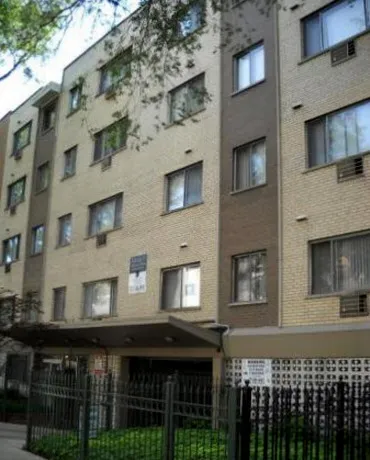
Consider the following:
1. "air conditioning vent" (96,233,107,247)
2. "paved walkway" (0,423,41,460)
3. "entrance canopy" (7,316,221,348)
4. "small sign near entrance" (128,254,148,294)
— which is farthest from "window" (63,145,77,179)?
"paved walkway" (0,423,41,460)

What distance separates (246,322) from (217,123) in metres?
5.82

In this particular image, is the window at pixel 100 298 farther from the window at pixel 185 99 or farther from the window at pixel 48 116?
the window at pixel 48 116

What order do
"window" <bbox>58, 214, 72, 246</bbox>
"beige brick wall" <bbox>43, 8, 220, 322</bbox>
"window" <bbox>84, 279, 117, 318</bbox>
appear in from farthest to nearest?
1. "window" <bbox>58, 214, 72, 246</bbox>
2. "window" <bbox>84, 279, 117, 318</bbox>
3. "beige brick wall" <bbox>43, 8, 220, 322</bbox>

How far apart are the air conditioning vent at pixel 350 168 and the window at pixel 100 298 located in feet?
32.0

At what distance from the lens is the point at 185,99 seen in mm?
20891

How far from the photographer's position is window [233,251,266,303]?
54.1 ft

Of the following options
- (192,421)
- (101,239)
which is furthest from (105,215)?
(192,421)

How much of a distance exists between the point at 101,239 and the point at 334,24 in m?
10.9

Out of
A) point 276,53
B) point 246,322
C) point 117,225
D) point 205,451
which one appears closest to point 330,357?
point 246,322

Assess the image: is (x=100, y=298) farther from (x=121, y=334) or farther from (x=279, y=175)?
(x=279, y=175)

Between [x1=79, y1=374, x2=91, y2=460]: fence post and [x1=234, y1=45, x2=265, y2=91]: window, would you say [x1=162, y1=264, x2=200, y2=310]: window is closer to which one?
[x1=234, y1=45, x2=265, y2=91]: window

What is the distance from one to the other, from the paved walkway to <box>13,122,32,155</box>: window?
1529 centimetres

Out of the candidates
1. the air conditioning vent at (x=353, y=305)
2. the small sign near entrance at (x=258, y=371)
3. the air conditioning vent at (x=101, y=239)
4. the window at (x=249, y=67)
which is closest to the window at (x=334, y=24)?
the window at (x=249, y=67)

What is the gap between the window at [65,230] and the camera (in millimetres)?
26231
